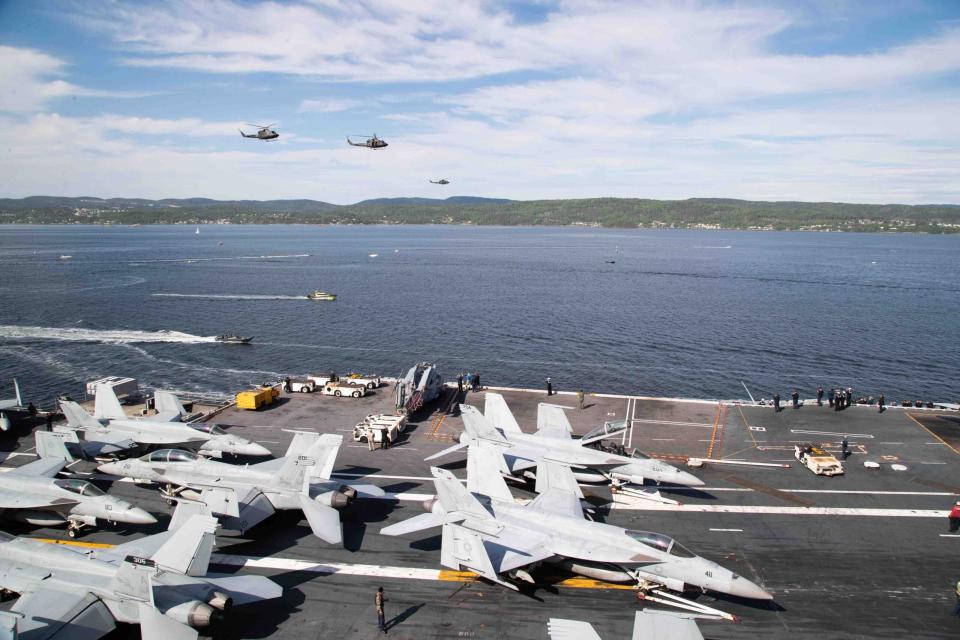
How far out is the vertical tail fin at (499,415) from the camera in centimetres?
3738

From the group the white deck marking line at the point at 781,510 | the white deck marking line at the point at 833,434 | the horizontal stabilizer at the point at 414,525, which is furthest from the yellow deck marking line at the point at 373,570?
the white deck marking line at the point at 833,434

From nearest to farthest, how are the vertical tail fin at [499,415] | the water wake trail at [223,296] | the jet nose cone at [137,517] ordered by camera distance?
1. the jet nose cone at [137,517]
2. the vertical tail fin at [499,415]
3. the water wake trail at [223,296]

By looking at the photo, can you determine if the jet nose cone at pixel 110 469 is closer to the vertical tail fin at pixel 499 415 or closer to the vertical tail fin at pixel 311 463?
the vertical tail fin at pixel 311 463

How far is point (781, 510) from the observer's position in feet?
101

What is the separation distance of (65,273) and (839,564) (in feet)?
584

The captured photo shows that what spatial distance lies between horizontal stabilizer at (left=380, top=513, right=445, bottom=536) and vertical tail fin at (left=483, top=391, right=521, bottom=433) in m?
11.2

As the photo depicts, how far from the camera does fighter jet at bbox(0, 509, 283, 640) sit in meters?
18.9

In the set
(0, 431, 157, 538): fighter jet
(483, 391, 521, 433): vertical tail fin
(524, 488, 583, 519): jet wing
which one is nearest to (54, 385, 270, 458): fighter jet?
(0, 431, 157, 538): fighter jet

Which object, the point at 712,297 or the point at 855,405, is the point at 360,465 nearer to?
the point at 855,405

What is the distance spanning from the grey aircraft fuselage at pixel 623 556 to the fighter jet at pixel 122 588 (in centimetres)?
1130

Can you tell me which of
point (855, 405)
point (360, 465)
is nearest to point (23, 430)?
point (360, 465)

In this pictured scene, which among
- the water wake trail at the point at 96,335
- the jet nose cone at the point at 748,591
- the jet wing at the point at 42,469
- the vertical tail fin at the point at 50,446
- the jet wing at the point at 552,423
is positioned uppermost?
the jet wing at the point at 552,423

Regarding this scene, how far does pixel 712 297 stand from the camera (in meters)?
123

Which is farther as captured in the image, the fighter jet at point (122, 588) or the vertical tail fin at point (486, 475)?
the vertical tail fin at point (486, 475)
